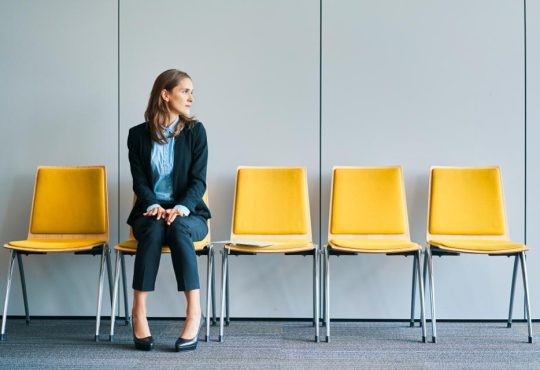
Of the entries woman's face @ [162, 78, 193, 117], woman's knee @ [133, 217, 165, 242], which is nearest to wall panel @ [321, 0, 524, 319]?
woman's face @ [162, 78, 193, 117]

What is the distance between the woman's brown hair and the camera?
3035 millimetres

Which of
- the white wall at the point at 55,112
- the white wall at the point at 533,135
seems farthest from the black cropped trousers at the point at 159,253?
the white wall at the point at 533,135

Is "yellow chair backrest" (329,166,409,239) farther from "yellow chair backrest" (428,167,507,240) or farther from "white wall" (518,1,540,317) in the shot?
"white wall" (518,1,540,317)

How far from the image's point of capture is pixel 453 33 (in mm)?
3553

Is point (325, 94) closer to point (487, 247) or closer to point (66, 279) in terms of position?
point (487, 247)

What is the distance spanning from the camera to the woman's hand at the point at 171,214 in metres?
2.81

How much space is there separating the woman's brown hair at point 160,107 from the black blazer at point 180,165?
52 millimetres

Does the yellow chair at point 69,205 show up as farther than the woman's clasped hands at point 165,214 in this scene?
Yes

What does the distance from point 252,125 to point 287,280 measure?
1073mm

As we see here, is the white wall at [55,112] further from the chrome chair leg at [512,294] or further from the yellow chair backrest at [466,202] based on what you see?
the chrome chair leg at [512,294]

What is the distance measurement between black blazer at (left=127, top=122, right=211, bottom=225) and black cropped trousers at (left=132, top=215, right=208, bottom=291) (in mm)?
249

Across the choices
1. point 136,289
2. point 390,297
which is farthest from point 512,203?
point 136,289

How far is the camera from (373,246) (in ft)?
9.80

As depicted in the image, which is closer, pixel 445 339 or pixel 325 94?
pixel 445 339
